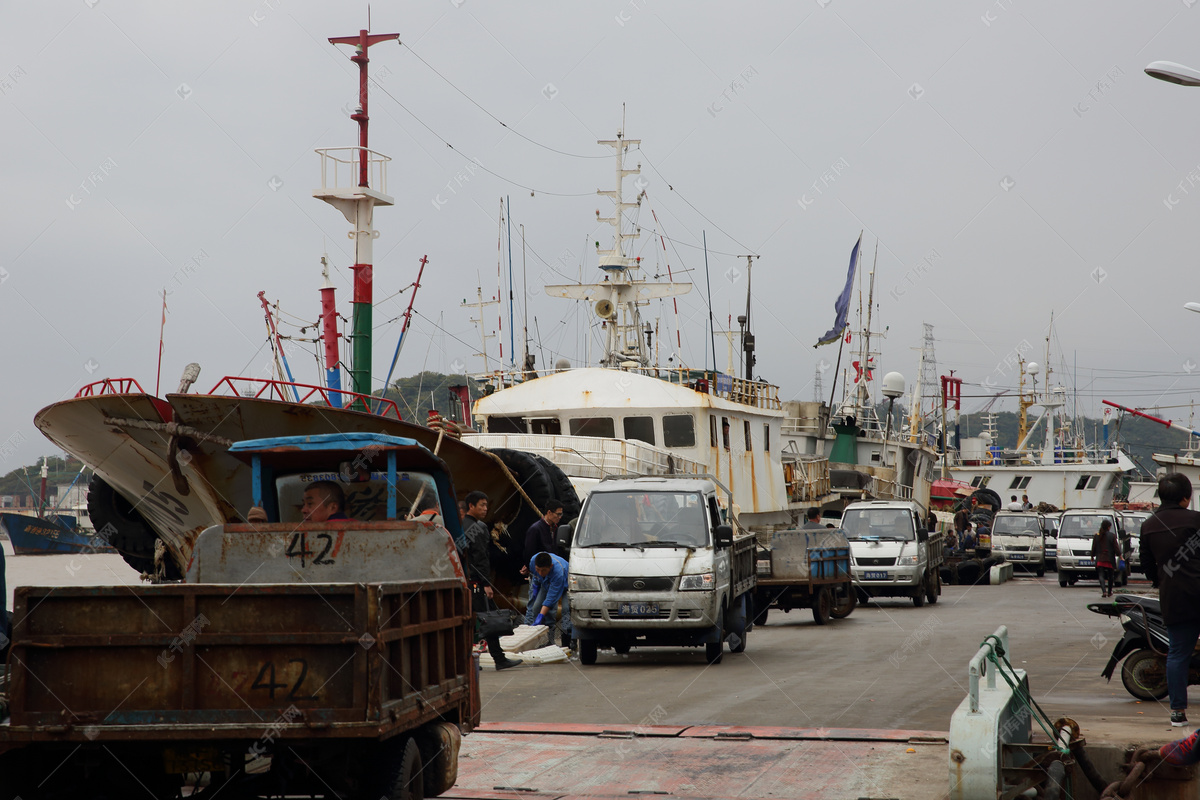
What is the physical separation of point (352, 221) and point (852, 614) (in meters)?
11.9

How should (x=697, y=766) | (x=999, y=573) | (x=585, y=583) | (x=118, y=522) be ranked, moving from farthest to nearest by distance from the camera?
(x=999, y=573) < (x=118, y=522) < (x=585, y=583) < (x=697, y=766)

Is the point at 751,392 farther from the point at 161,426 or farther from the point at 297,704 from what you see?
the point at 297,704

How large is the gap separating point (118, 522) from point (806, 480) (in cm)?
1951

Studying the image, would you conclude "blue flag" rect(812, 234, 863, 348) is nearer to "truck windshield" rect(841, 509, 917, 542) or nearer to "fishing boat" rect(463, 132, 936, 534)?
"fishing boat" rect(463, 132, 936, 534)

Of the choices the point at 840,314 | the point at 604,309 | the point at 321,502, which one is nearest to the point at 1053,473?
the point at 840,314

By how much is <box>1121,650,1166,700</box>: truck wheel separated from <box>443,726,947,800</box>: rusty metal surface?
10.2 ft

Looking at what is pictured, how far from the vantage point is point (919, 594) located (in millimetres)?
22969

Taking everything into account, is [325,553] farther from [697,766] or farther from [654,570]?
[654,570]

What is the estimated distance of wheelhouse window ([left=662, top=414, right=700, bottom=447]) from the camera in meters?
25.2

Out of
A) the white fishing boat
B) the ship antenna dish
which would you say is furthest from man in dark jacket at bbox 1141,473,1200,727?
the white fishing boat

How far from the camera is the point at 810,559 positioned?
59.5 feet

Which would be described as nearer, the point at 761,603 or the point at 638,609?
the point at 638,609

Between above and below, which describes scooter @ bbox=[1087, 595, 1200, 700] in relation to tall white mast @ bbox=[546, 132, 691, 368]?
below

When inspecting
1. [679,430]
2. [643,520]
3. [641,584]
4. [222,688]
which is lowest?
[641,584]
